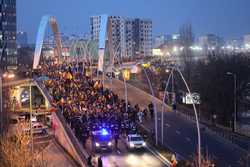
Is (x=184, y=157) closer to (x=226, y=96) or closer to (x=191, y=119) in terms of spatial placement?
(x=191, y=119)

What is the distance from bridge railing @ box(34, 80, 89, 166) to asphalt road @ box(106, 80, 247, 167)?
667 centimetres

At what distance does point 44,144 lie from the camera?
37344mm

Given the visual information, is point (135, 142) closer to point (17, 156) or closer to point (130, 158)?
point (130, 158)

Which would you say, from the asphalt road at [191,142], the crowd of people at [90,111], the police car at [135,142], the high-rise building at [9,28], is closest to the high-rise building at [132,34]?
the high-rise building at [9,28]

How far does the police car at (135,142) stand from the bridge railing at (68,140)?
10.5 feet

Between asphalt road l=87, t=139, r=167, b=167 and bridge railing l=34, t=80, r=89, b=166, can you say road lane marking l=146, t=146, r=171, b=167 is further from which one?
bridge railing l=34, t=80, r=89, b=166

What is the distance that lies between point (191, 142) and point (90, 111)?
8.25m

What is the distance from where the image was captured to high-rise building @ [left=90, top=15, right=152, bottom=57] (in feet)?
536

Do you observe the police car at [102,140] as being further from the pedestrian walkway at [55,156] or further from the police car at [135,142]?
the pedestrian walkway at [55,156]

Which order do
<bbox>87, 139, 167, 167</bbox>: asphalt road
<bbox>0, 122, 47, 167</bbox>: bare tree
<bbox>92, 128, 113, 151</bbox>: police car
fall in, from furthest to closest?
<bbox>92, 128, 113, 151</bbox>: police car
<bbox>87, 139, 167, 167</bbox>: asphalt road
<bbox>0, 122, 47, 167</bbox>: bare tree

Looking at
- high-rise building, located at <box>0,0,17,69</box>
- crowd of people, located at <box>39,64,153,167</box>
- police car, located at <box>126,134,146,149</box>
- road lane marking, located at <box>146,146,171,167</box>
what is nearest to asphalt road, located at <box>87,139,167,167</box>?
road lane marking, located at <box>146,146,171,167</box>

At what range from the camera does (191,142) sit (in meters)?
35.8

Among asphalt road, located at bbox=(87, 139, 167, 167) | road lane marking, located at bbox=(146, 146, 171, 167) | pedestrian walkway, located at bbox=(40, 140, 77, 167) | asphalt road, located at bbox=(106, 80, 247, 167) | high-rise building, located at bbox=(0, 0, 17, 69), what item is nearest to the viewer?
asphalt road, located at bbox=(87, 139, 167, 167)

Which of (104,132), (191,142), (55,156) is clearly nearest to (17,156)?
(104,132)
